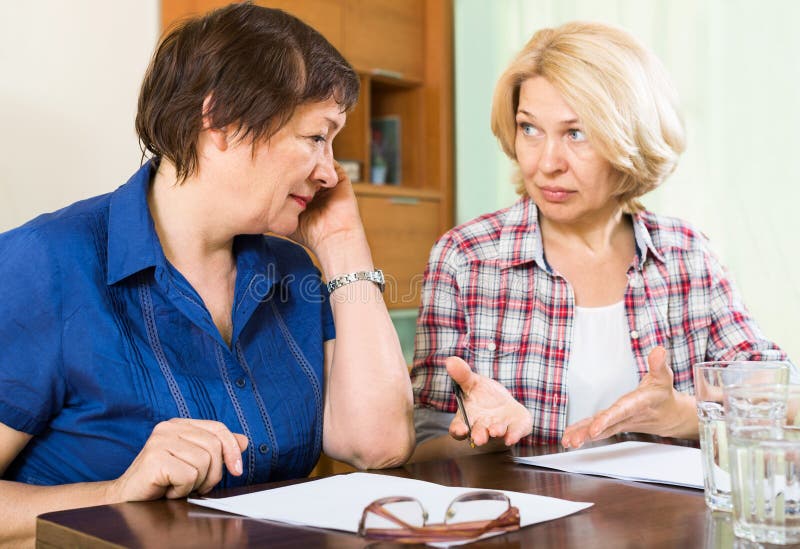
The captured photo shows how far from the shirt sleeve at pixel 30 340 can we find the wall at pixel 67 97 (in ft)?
4.14

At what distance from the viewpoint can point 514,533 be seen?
2.69ft

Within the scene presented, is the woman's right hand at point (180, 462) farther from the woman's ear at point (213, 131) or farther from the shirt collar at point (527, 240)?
the shirt collar at point (527, 240)

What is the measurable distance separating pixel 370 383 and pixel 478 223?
0.70m

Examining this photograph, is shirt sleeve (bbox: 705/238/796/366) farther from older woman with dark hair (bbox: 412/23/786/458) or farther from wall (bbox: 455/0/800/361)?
wall (bbox: 455/0/800/361)

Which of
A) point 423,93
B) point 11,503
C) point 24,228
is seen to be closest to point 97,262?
point 24,228

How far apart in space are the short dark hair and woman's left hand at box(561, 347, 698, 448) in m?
0.61

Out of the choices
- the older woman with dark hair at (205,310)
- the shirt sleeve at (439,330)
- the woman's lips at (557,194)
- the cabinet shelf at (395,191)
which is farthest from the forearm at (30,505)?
the cabinet shelf at (395,191)

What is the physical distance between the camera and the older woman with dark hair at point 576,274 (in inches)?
72.2

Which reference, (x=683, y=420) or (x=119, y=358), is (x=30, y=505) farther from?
(x=683, y=420)

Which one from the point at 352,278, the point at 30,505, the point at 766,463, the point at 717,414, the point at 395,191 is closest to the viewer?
the point at 766,463

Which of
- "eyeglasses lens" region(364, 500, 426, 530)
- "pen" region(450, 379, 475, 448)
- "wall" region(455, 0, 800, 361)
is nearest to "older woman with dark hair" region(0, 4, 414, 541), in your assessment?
"pen" region(450, 379, 475, 448)

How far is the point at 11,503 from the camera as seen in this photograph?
103cm

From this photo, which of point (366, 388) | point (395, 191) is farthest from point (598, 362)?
point (395, 191)

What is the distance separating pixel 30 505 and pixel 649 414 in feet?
2.90
